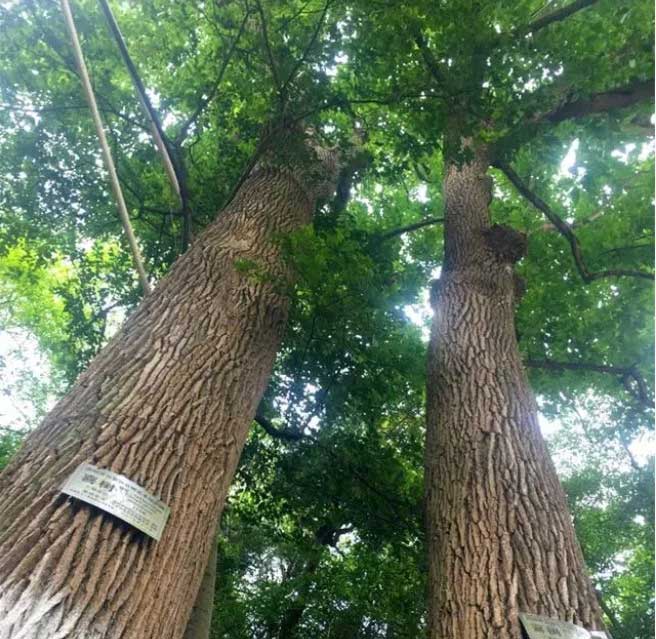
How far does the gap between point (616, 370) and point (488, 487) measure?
3.99m

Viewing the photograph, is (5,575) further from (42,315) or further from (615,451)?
(42,315)

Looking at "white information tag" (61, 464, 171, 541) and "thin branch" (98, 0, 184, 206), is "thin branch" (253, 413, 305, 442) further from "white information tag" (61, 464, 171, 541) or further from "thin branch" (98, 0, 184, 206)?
"white information tag" (61, 464, 171, 541)

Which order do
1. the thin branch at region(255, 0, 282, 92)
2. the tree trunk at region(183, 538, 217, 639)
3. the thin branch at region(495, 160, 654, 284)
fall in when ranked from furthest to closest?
the thin branch at region(495, 160, 654, 284) < the tree trunk at region(183, 538, 217, 639) < the thin branch at region(255, 0, 282, 92)

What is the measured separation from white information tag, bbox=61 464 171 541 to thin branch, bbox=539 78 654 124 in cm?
429

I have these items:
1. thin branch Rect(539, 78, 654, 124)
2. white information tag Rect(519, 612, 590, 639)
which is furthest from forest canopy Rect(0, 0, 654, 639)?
white information tag Rect(519, 612, 590, 639)

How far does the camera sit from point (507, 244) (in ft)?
16.5

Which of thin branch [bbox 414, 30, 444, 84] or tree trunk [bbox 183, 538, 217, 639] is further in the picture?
tree trunk [bbox 183, 538, 217, 639]

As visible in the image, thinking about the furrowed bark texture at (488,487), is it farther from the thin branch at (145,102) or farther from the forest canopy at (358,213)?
the thin branch at (145,102)

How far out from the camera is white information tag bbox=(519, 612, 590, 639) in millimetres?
2146

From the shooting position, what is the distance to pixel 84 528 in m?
2.11

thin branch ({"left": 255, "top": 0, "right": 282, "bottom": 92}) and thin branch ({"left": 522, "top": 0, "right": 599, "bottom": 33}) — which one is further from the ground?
thin branch ({"left": 522, "top": 0, "right": 599, "bottom": 33})

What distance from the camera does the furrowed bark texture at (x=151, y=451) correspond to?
1.93 m

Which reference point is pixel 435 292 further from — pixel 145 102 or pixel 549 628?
pixel 549 628

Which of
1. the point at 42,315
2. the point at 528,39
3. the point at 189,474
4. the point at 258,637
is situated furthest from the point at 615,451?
the point at 42,315
